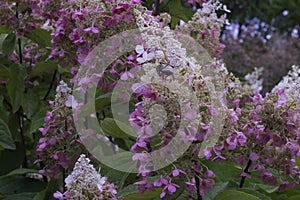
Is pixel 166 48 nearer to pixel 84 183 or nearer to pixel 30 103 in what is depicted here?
pixel 84 183

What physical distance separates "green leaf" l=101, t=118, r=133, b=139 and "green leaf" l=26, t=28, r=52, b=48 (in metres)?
0.57

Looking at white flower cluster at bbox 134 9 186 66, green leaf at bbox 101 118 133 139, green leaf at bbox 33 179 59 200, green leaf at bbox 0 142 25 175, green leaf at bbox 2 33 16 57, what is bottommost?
green leaf at bbox 0 142 25 175

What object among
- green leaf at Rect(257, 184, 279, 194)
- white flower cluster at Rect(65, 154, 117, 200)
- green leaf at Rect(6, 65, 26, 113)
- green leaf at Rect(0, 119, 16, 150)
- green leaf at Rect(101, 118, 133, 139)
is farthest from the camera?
green leaf at Rect(6, 65, 26, 113)

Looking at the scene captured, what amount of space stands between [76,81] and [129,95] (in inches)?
7.0

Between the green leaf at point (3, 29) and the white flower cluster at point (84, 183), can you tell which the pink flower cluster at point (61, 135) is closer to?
the white flower cluster at point (84, 183)

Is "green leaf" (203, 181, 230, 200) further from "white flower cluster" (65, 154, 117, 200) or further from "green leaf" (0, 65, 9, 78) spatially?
"green leaf" (0, 65, 9, 78)

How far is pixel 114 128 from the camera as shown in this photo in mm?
1548

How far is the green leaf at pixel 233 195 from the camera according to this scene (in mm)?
1285

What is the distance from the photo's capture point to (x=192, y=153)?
3.97 ft

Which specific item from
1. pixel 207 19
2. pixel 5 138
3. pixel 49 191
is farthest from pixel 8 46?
pixel 207 19

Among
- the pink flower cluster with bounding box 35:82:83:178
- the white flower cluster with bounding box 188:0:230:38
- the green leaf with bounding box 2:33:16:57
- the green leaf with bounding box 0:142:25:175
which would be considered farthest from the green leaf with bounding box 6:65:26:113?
the white flower cluster with bounding box 188:0:230:38

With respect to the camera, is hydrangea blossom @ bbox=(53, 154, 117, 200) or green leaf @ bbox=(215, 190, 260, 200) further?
green leaf @ bbox=(215, 190, 260, 200)

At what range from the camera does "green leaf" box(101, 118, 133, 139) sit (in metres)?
1.52

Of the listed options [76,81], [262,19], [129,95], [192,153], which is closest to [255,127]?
[192,153]
